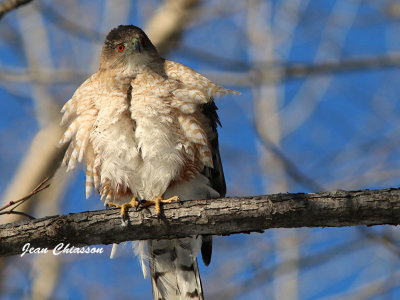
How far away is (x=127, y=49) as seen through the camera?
5332 millimetres

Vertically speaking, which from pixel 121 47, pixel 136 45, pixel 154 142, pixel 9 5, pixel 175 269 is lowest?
pixel 175 269

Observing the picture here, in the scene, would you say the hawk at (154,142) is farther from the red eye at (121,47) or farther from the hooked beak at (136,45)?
the red eye at (121,47)

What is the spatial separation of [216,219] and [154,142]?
3.40 ft

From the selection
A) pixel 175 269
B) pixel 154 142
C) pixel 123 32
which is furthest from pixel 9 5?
pixel 175 269

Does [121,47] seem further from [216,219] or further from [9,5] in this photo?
[216,219]

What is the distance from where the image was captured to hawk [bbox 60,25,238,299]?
4.45 meters

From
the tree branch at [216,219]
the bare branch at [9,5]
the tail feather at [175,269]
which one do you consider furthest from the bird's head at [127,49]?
the tree branch at [216,219]

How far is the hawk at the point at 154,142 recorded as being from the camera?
4.45 m

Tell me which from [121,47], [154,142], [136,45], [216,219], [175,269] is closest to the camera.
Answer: [216,219]

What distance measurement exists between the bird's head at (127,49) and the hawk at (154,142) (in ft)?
0.05

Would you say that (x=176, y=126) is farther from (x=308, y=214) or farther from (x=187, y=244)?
(x=308, y=214)

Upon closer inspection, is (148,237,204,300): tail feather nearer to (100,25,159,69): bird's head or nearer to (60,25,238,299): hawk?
(60,25,238,299): hawk

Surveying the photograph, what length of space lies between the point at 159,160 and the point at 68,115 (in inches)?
44.0

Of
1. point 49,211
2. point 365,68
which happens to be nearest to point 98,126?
point 49,211
